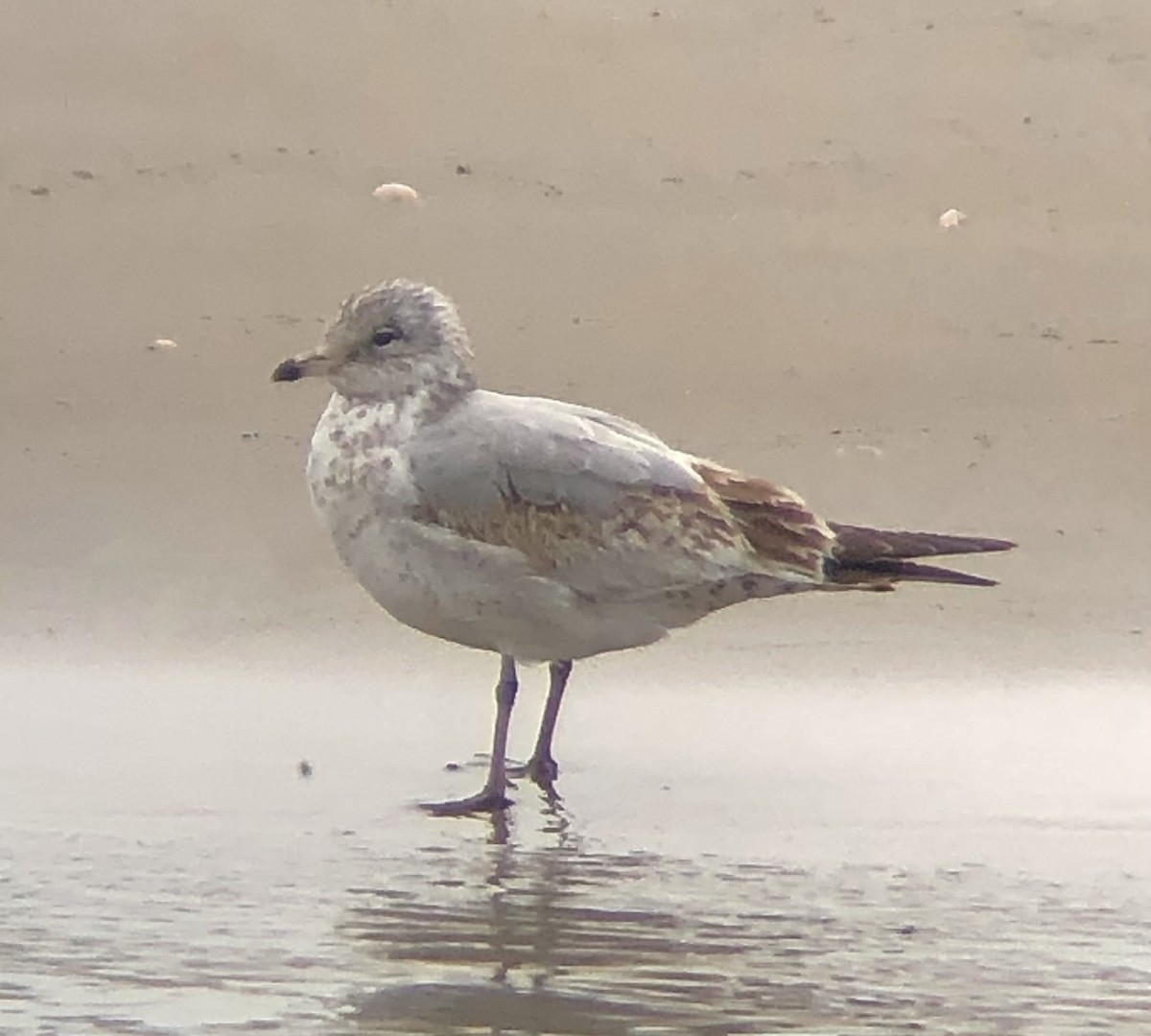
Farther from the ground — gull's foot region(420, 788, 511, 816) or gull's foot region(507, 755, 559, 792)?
gull's foot region(507, 755, 559, 792)

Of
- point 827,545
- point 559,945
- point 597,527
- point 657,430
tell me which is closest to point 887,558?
point 827,545

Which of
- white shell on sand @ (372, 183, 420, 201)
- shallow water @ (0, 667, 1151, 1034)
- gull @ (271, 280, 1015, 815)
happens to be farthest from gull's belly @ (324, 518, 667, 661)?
white shell on sand @ (372, 183, 420, 201)

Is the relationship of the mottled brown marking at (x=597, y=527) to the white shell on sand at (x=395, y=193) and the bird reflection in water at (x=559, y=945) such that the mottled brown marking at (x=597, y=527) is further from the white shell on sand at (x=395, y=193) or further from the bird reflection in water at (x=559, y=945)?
the white shell on sand at (x=395, y=193)

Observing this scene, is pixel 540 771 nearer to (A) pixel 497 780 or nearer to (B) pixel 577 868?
(A) pixel 497 780

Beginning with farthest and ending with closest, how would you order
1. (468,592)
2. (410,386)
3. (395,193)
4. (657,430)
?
1. (395,193)
2. (657,430)
3. (410,386)
4. (468,592)

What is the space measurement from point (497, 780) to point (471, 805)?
10cm

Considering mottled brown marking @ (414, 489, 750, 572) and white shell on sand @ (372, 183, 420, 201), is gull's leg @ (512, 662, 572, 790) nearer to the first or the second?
mottled brown marking @ (414, 489, 750, 572)

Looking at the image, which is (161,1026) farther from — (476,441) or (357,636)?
(357,636)

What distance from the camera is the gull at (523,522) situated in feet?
15.3

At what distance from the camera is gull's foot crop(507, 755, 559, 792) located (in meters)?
4.60

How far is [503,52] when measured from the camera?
8.81 m

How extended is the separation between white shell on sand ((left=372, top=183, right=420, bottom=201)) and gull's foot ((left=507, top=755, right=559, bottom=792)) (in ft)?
12.0

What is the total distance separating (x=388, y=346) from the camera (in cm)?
500

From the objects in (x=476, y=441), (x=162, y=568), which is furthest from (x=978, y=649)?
(x=162, y=568)
